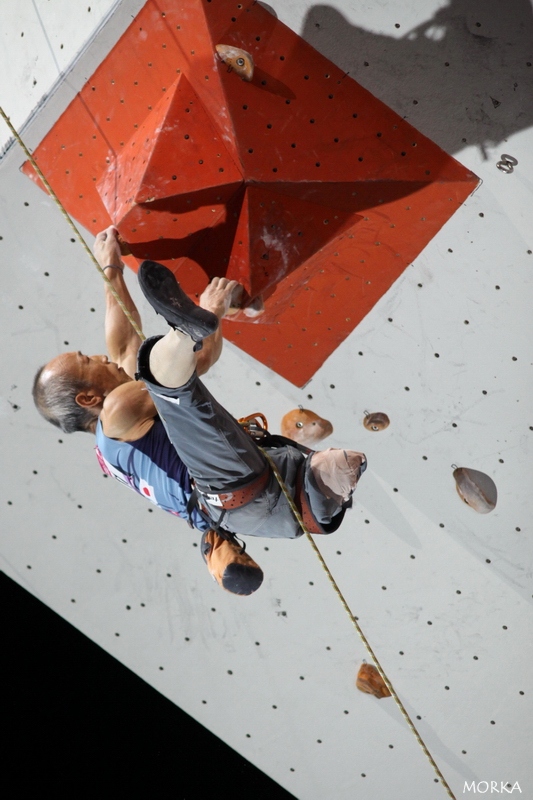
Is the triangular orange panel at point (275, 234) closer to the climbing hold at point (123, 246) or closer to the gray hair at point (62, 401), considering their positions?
the climbing hold at point (123, 246)

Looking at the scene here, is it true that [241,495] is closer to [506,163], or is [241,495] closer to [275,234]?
[275,234]

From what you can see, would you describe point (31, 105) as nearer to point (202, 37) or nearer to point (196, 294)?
point (202, 37)

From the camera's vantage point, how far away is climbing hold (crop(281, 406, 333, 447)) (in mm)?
2398

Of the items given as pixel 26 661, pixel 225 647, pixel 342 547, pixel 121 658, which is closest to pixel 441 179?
pixel 342 547

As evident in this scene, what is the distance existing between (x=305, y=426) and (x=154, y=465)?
64cm

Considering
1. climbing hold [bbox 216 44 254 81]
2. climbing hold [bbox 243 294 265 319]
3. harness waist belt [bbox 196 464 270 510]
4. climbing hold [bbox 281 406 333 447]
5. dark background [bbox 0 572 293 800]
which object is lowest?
dark background [bbox 0 572 293 800]

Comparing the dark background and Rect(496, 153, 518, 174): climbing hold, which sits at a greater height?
Rect(496, 153, 518, 174): climbing hold

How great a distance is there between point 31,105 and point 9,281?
0.52m

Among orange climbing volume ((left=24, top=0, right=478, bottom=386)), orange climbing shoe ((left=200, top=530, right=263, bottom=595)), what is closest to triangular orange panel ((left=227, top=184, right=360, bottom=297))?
orange climbing volume ((left=24, top=0, right=478, bottom=386))

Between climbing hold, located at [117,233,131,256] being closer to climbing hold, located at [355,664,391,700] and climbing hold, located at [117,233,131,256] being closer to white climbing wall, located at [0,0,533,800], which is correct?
white climbing wall, located at [0,0,533,800]

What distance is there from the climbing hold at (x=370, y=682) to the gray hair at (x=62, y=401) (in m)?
1.42

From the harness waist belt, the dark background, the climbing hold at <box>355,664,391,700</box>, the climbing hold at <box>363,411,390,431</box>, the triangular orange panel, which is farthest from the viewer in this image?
the dark background

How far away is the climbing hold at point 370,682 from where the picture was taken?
267 centimetres

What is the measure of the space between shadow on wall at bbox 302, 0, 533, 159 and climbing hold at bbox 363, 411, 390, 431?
2.70ft
